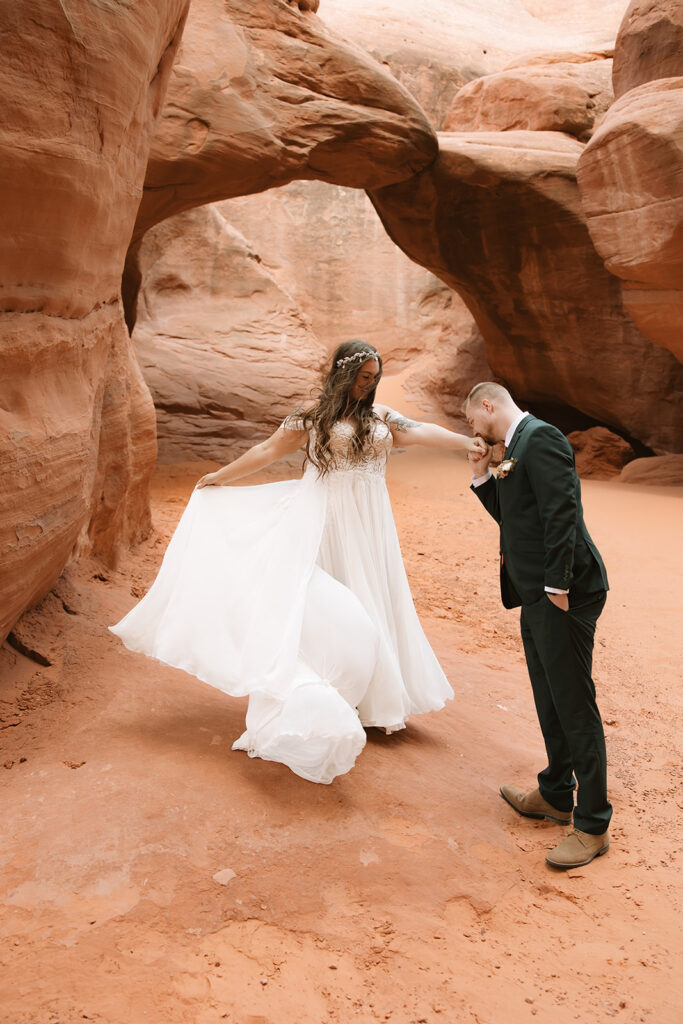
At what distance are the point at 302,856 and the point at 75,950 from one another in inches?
32.1

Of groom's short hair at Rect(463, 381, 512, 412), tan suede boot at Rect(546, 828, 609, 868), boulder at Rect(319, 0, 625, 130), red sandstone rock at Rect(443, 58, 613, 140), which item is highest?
boulder at Rect(319, 0, 625, 130)

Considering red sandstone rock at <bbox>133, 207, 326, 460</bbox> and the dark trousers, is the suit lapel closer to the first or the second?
the dark trousers

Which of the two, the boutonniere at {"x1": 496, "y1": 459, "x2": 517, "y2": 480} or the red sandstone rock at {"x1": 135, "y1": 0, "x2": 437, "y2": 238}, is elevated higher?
the red sandstone rock at {"x1": 135, "y1": 0, "x2": 437, "y2": 238}

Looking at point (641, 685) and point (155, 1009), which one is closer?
point (155, 1009)

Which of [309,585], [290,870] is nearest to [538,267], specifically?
[309,585]

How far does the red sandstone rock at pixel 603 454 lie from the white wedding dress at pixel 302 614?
10.1 meters

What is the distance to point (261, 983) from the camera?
2404mm

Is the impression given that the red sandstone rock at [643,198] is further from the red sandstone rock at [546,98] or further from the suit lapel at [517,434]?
the suit lapel at [517,434]

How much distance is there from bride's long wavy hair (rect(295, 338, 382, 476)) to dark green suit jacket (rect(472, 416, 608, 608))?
73cm

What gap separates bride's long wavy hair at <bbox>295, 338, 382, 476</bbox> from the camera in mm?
3543

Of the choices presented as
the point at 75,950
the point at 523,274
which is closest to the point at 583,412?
the point at 523,274

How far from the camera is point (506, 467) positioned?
10.1 ft

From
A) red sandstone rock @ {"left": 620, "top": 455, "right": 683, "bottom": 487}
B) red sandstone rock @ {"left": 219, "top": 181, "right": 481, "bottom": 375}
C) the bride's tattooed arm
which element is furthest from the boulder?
the bride's tattooed arm

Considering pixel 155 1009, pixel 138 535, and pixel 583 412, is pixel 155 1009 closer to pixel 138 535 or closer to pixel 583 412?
pixel 138 535
